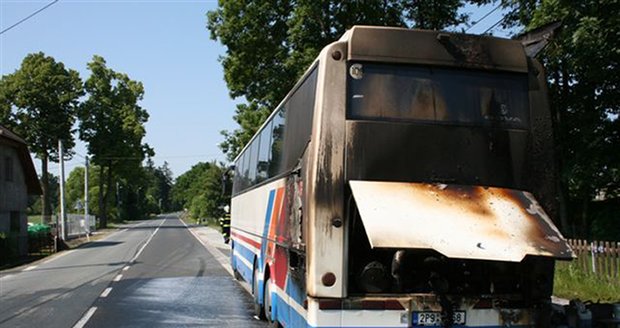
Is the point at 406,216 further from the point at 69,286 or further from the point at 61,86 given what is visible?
the point at 61,86

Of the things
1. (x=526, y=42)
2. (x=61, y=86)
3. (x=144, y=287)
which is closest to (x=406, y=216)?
(x=526, y=42)

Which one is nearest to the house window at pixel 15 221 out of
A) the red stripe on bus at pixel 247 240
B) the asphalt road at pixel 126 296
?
the asphalt road at pixel 126 296

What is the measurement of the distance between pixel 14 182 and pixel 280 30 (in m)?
18.6

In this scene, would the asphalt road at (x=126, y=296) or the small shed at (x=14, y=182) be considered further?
the small shed at (x=14, y=182)

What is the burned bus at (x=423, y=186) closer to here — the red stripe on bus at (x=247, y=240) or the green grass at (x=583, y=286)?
the red stripe on bus at (x=247, y=240)

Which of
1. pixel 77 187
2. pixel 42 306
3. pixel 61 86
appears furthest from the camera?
pixel 77 187

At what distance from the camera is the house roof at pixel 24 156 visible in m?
34.1

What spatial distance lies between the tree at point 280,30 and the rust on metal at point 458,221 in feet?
61.8

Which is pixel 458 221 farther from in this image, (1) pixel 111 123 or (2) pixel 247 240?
(1) pixel 111 123

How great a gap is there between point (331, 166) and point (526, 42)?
367 centimetres

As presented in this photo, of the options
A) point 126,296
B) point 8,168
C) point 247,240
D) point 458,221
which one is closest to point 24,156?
point 8,168

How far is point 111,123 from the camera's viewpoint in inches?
2598

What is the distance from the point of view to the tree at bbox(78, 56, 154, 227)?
6494 centimetres

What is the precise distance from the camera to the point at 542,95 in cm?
637
